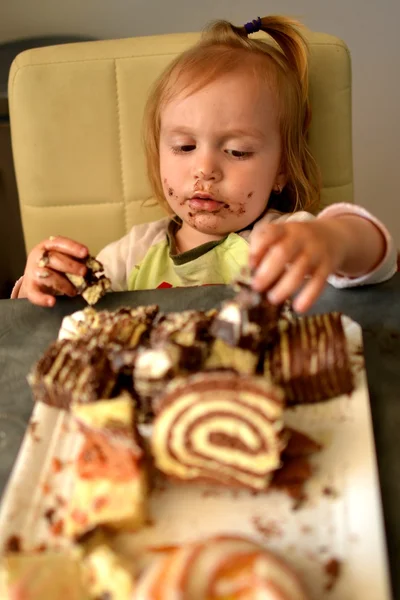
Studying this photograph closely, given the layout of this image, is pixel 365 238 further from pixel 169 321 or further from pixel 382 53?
pixel 382 53

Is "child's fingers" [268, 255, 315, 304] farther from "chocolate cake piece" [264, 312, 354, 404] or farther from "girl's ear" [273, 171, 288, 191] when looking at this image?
"girl's ear" [273, 171, 288, 191]

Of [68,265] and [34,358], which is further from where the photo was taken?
[68,265]

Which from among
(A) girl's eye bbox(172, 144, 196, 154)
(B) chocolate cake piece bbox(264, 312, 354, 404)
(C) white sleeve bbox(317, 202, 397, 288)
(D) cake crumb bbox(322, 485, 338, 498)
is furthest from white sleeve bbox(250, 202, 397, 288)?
(D) cake crumb bbox(322, 485, 338, 498)

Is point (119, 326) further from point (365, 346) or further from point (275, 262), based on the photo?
point (365, 346)

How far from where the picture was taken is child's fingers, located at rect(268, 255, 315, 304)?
0.81 metres

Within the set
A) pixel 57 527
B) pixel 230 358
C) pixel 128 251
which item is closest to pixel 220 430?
pixel 230 358

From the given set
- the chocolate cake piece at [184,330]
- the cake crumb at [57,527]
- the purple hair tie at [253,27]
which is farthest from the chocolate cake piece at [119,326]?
the purple hair tie at [253,27]

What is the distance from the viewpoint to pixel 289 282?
816mm

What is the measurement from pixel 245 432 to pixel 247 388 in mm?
54

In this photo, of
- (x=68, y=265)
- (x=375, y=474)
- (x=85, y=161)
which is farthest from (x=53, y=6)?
Answer: (x=375, y=474)

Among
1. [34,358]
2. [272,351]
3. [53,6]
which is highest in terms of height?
[53,6]

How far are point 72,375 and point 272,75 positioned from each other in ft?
2.72

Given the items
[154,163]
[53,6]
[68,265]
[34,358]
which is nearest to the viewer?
[34,358]

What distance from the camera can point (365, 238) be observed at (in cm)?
104
